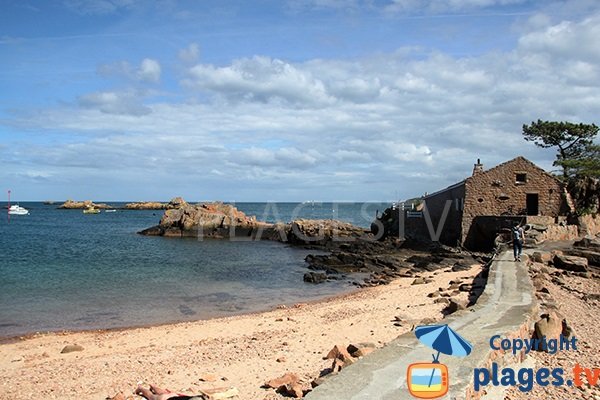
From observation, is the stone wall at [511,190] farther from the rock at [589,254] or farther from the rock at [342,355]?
the rock at [342,355]

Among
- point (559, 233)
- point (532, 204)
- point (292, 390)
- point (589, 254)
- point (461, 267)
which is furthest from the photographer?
point (532, 204)

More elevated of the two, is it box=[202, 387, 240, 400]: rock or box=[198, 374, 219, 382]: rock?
box=[202, 387, 240, 400]: rock

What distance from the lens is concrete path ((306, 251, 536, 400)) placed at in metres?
6.08

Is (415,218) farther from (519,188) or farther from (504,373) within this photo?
(504,373)

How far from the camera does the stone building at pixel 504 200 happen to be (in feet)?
105

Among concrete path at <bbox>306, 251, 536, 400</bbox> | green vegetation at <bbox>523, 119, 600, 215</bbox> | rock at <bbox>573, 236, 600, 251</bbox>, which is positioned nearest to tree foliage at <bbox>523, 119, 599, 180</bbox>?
green vegetation at <bbox>523, 119, 600, 215</bbox>

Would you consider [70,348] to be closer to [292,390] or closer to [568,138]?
[292,390]

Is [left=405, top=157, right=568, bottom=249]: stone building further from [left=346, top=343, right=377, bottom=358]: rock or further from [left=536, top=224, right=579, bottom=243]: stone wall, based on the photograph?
[left=346, top=343, right=377, bottom=358]: rock

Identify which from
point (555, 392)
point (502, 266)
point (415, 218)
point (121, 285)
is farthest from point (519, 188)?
point (555, 392)

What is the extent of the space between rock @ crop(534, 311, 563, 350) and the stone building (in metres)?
22.5

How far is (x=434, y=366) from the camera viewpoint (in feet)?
22.2

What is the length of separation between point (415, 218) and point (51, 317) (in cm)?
3441

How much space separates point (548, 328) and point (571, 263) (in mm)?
11633

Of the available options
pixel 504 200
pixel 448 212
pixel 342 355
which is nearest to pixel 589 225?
pixel 504 200
